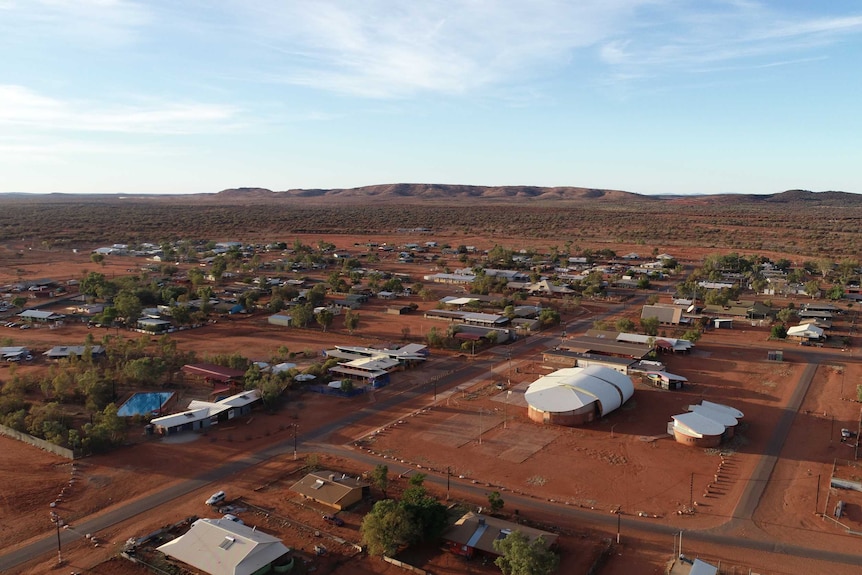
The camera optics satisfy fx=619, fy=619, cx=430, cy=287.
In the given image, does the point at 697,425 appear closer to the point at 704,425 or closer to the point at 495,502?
the point at 704,425

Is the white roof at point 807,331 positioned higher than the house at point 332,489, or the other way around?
the white roof at point 807,331

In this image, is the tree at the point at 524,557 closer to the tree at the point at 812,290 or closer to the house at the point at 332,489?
the house at the point at 332,489

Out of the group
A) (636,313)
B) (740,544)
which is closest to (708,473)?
(740,544)

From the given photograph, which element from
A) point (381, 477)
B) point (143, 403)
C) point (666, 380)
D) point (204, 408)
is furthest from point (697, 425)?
point (143, 403)

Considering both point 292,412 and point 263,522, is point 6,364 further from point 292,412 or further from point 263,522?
point 263,522

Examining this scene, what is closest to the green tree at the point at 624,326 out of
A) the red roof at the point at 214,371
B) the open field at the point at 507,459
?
the open field at the point at 507,459

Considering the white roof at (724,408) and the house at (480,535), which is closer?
the house at (480,535)
